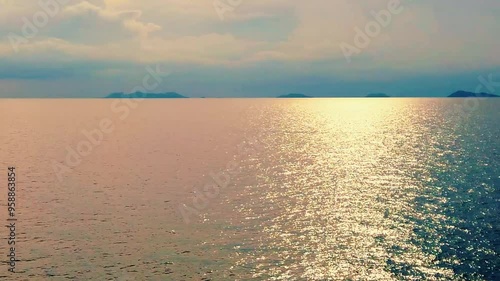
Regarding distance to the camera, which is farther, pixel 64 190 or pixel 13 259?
pixel 64 190

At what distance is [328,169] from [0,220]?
A: 76.4 m

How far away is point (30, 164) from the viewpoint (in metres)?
111

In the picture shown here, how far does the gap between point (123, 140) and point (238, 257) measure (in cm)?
13289

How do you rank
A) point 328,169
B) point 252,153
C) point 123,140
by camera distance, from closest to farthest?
point 328,169, point 252,153, point 123,140

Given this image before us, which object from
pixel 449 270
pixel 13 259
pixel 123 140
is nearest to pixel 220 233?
pixel 13 259

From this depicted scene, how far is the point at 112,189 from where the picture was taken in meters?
84.8

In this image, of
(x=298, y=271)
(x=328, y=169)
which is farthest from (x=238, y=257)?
(x=328, y=169)

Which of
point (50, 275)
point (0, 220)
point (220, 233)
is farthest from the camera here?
point (0, 220)

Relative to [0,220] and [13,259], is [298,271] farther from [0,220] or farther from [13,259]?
[0,220]

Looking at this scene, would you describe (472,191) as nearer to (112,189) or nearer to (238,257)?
(238,257)
